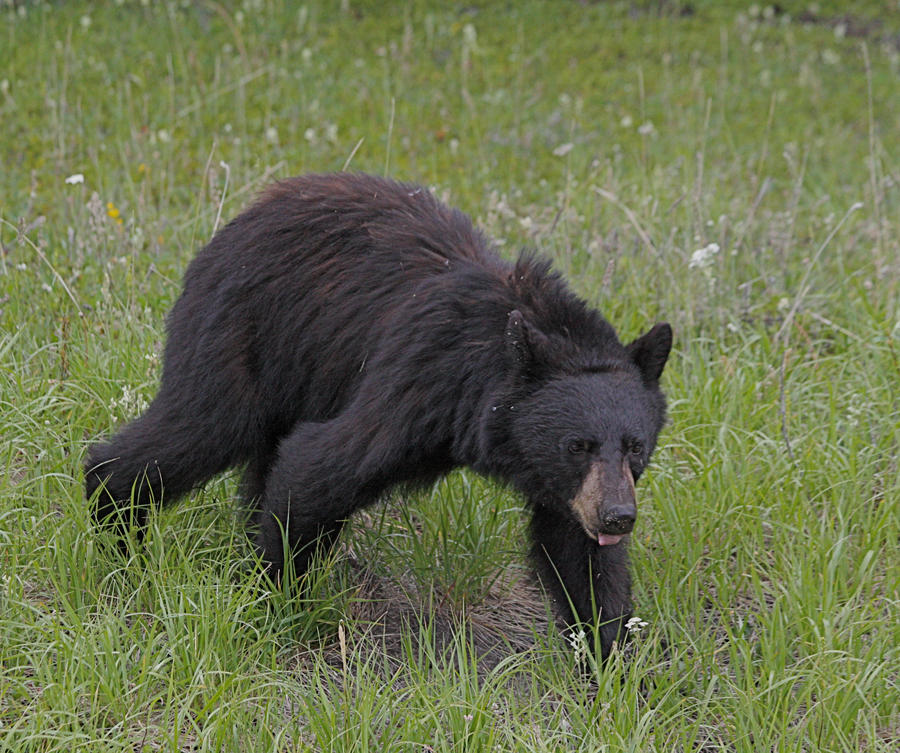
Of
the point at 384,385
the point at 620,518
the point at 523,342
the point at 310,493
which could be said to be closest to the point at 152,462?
the point at 310,493

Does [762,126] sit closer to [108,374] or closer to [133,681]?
[108,374]

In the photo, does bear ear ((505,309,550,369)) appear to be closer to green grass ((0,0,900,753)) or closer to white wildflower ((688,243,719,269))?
green grass ((0,0,900,753))

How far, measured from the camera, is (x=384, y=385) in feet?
11.2

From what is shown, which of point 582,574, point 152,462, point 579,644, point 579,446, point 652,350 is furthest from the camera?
point 152,462

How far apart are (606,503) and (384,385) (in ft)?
2.43

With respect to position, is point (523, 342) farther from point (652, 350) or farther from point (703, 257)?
point (703, 257)

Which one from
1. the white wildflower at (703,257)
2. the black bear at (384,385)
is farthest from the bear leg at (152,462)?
the white wildflower at (703,257)

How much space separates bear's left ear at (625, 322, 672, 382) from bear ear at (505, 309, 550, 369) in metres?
0.27

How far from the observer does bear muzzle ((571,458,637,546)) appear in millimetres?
3035

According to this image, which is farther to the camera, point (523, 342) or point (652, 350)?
point (652, 350)

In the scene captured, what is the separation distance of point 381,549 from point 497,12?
908cm

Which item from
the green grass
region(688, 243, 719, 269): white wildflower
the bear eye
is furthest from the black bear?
region(688, 243, 719, 269): white wildflower

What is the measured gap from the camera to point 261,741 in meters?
2.97

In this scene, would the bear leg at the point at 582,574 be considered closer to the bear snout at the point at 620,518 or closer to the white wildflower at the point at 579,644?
the white wildflower at the point at 579,644
